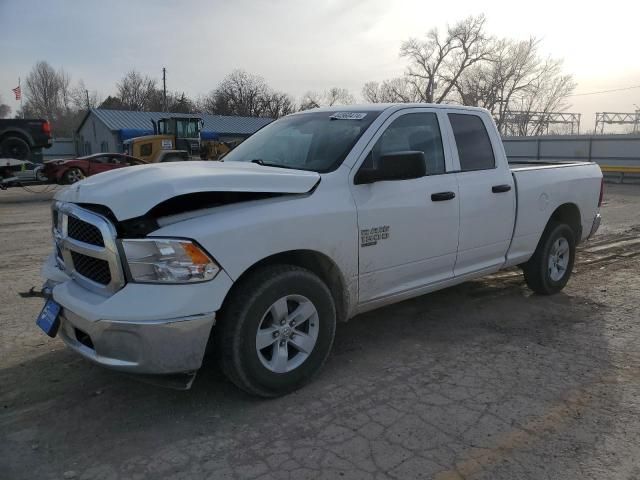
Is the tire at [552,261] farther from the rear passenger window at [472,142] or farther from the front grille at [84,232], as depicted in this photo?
the front grille at [84,232]

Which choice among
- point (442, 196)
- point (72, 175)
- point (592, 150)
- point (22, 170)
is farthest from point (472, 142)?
point (592, 150)

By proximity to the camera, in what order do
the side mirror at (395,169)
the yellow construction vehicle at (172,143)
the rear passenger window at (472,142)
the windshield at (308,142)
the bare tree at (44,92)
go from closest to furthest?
the side mirror at (395,169)
the windshield at (308,142)
the rear passenger window at (472,142)
the yellow construction vehicle at (172,143)
the bare tree at (44,92)

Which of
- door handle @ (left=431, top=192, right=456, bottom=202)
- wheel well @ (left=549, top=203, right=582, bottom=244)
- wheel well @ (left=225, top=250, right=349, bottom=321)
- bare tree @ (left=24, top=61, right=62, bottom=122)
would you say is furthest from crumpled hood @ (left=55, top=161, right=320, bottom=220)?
bare tree @ (left=24, top=61, right=62, bottom=122)

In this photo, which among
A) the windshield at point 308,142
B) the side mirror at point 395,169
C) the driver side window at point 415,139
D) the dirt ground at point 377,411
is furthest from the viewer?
the driver side window at point 415,139

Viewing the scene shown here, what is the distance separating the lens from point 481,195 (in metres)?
4.62

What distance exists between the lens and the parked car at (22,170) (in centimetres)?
1742

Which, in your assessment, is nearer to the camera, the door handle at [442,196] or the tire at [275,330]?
the tire at [275,330]

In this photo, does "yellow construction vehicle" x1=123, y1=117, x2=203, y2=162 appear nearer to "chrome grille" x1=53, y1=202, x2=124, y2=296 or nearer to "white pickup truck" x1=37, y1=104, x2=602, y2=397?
"white pickup truck" x1=37, y1=104, x2=602, y2=397

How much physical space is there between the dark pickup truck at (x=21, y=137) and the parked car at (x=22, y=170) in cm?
70

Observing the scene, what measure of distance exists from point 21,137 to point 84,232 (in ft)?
63.2

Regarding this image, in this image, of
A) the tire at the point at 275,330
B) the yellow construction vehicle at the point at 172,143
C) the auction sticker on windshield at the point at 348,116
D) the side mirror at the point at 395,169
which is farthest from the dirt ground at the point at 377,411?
the yellow construction vehicle at the point at 172,143

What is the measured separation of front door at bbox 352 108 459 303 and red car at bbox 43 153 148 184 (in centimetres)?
1701

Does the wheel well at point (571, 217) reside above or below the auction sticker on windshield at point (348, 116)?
below

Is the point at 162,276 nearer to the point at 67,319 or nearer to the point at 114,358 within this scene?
the point at 114,358
